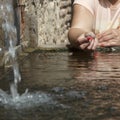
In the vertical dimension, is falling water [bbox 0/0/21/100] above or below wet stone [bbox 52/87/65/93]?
below

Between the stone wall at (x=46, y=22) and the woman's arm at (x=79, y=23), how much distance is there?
553 mm

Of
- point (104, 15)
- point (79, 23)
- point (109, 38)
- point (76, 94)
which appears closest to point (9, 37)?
point (79, 23)

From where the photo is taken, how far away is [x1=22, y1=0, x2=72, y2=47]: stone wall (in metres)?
6.03

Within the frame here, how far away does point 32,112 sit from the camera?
6.95 ft

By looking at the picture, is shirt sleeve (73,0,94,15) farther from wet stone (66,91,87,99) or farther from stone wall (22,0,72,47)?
wet stone (66,91,87,99)

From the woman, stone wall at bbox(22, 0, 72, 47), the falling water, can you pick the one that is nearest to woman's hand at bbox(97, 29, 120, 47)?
the woman

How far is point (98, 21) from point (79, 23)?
0.32 metres

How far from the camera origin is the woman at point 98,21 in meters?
4.45

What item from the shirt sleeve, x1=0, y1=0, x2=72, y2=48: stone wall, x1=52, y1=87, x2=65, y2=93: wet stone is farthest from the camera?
x1=0, y1=0, x2=72, y2=48: stone wall

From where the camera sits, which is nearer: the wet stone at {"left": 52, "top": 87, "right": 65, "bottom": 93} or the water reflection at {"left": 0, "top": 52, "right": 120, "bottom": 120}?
the water reflection at {"left": 0, "top": 52, "right": 120, "bottom": 120}

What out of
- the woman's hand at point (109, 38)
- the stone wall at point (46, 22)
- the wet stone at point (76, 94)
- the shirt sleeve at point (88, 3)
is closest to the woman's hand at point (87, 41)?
the woman's hand at point (109, 38)

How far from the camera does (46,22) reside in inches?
278

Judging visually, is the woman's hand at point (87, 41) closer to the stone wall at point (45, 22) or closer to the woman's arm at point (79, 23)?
the woman's arm at point (79, 23)

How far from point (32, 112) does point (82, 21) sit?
2605 millimetres
